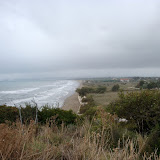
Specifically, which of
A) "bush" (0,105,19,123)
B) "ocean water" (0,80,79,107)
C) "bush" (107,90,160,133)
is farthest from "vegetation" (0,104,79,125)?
"bush" (107,90,160,133)

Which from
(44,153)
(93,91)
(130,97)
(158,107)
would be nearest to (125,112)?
(130,97)

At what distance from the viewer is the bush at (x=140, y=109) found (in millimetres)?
5887

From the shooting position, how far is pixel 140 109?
20.4 ft

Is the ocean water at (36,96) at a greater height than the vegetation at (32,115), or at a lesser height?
lesser

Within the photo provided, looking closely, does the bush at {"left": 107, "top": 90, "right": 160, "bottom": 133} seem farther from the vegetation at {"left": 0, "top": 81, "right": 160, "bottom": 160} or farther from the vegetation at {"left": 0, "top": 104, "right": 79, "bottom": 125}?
the vegetation at {"left": 0, "top": 104, "right": 79, "bottom": 125}

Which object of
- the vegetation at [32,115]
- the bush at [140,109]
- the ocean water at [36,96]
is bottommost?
the ocean water at [36,96]

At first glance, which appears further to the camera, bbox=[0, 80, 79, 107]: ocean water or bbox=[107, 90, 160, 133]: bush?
bbox=[0, 80, 79, 107]: ocean water

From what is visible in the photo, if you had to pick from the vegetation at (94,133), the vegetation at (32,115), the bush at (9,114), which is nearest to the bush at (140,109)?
the vegetation at (94,133)

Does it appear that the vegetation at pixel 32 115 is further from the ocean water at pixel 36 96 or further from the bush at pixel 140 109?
the bush at pixel 140 109

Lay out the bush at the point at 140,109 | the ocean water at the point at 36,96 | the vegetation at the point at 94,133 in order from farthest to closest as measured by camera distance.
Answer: the ocean water at the point at 36,96, the bush at the point at 140,109, the vegetation at the point at 94,133

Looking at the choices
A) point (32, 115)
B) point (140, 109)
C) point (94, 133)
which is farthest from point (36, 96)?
point (94, 133)

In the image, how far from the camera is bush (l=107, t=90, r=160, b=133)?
232 inches

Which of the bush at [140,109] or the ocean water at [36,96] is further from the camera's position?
the ocean water at [36,96]

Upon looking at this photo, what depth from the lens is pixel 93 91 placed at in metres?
51.9
